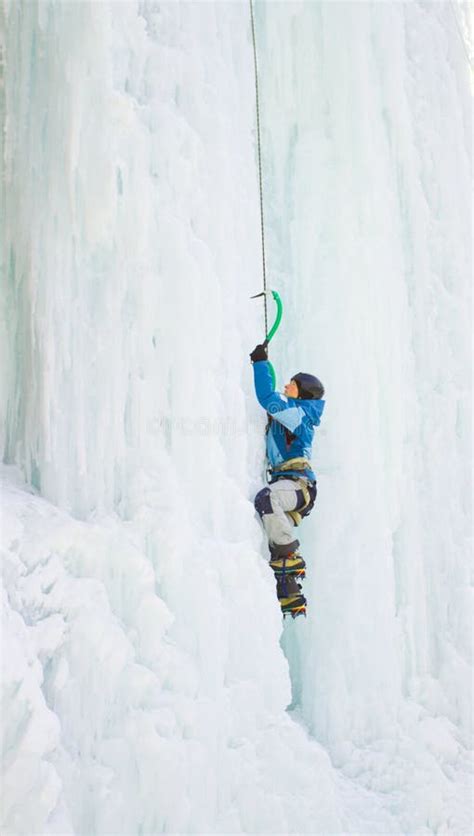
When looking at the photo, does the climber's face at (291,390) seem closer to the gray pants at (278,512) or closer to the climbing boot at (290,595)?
the gray pants at (278,512)

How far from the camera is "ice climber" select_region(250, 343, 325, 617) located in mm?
3396

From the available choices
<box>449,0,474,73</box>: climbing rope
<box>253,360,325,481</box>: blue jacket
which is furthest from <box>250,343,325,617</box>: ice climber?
<box>449,0,474,73</box>: climbing rope

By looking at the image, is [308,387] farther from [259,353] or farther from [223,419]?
[223,419]

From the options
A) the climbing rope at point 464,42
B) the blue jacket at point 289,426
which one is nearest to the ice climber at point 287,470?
the blue jacket at point 289,426

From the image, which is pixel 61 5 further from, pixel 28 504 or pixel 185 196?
pixel 28 504

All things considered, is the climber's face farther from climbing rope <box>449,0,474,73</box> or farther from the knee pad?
climbing rope <box>449,0,474,73</box>

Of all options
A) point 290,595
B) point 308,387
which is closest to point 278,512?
point 290,595

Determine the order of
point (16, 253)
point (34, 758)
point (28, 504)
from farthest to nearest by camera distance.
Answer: point (16, 253) → point (28, 504) → point (34, 758)

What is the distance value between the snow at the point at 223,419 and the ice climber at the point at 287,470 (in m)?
0.10

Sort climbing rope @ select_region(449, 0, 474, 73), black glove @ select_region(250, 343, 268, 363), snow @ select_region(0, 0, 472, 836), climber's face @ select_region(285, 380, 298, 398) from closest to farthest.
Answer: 1. snow @ select_region(0, 0, 472, 836)
2. black glove @ select_region(250, 343, 268, 363)
3. climber's face @ select_region(285, 380, 298, 398)
4. climbing rope @ select_region(449, 0, 474, 73)

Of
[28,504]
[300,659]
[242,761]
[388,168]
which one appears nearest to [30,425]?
[28,504]

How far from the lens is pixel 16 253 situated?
3121 mm

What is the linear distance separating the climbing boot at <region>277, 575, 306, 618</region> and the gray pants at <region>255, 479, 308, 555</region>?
0.12 m

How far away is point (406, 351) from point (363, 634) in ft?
4.70
